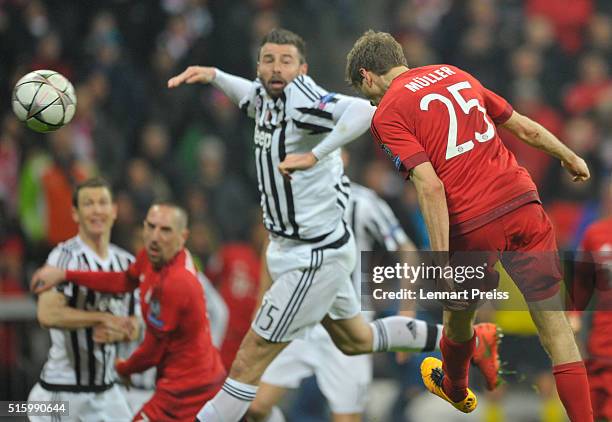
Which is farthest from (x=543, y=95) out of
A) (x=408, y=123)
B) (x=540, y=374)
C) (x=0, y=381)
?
(x=408, y=123)

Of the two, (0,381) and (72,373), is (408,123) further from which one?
(0,381)

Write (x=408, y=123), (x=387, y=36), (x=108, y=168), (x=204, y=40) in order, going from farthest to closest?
(x=204, y=40) < (x=108, y=168) < (x=387, y=36) < (x=408, y=123)

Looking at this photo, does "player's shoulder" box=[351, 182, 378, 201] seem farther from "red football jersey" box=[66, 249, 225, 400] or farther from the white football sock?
"red football jersey" box=[66, 249, 225, 400]

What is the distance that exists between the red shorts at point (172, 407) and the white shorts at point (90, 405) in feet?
1.70

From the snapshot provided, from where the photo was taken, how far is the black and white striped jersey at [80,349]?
7.59 metres

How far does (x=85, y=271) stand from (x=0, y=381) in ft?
11.9

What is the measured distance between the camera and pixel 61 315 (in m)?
7.48

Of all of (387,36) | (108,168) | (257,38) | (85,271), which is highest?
Answer: (257,38)

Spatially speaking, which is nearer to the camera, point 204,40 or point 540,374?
point 540,374

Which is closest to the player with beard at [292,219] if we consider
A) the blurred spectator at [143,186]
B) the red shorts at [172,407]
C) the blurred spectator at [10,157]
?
the red shorts at [172,407]

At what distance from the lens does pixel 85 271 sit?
7500 millimetres

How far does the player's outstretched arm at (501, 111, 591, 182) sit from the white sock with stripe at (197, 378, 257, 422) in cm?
218

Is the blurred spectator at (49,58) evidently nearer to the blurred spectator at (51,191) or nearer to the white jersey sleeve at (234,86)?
the blurred spectator at (51,191)

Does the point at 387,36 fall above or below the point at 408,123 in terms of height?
above
